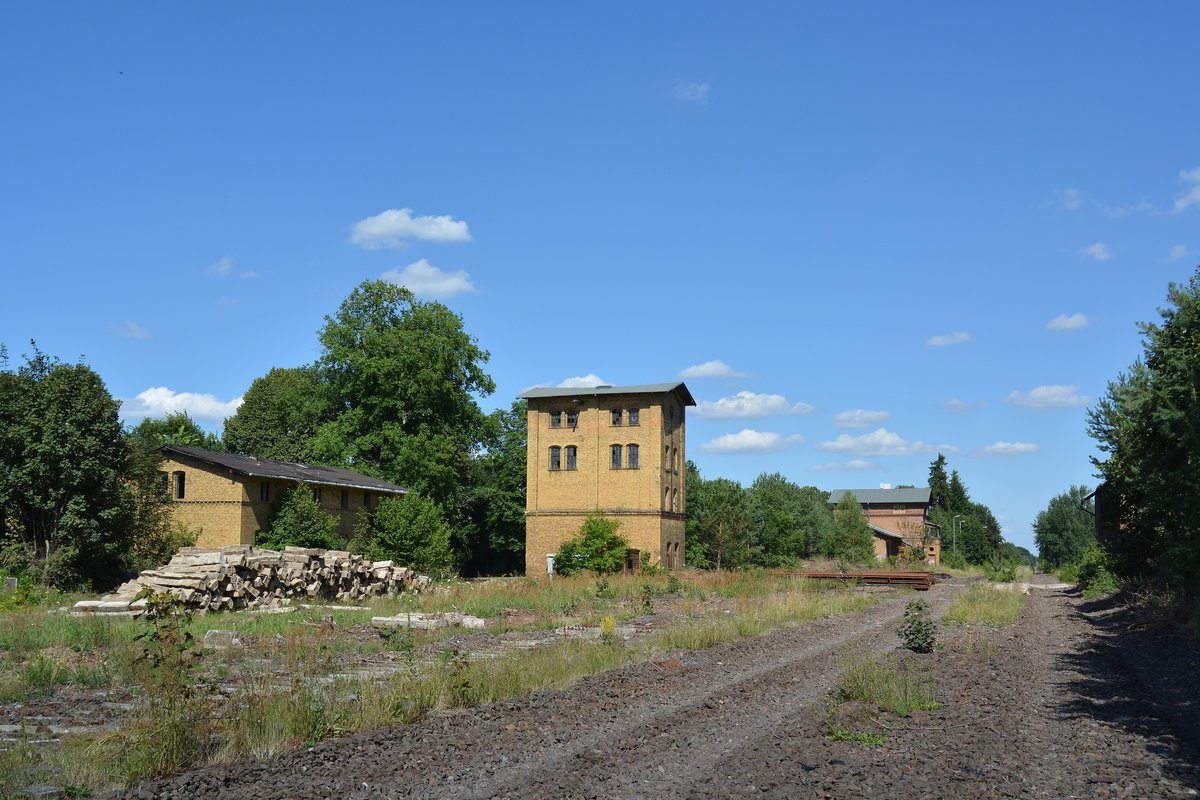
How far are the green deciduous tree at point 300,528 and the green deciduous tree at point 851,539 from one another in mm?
45481

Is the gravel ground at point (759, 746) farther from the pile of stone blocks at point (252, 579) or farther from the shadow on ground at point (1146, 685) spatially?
the pile of stone blocks at point (252, 579)

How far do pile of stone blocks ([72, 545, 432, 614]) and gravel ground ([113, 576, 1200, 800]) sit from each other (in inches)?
433

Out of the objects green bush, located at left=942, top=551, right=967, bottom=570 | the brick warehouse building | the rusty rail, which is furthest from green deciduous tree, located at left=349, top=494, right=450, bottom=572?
green bush, located at left=942, top=551, right=967, bottom=570

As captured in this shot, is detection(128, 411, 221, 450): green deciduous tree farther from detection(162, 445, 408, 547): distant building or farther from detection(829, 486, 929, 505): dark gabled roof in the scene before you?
detection(829, 486, 929, 505): dark gabled roof

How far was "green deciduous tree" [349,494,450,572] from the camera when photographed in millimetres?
40250

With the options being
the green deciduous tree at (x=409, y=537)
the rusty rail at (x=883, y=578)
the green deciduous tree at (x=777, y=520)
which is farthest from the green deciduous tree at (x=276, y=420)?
the rusty rail at (x=883, y=578)

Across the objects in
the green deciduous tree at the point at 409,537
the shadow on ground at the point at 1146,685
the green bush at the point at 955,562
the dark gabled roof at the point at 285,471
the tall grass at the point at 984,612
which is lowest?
the green bush at the point at 955,562

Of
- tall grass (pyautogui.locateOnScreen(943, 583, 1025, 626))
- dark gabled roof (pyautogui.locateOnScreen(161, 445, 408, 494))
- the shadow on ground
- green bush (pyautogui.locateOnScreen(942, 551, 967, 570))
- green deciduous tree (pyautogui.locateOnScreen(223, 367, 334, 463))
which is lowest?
green bush (pyautogui.locateOnScreen(942, 551, 967, 570))

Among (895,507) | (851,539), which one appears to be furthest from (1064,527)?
(851,539)

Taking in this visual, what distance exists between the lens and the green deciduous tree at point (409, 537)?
132 feet

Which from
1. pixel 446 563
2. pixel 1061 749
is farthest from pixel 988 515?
pixel 1061 749

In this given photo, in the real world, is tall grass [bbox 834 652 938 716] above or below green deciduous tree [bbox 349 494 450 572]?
below

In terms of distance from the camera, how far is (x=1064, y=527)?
4286 inches

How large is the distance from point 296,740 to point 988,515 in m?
150
